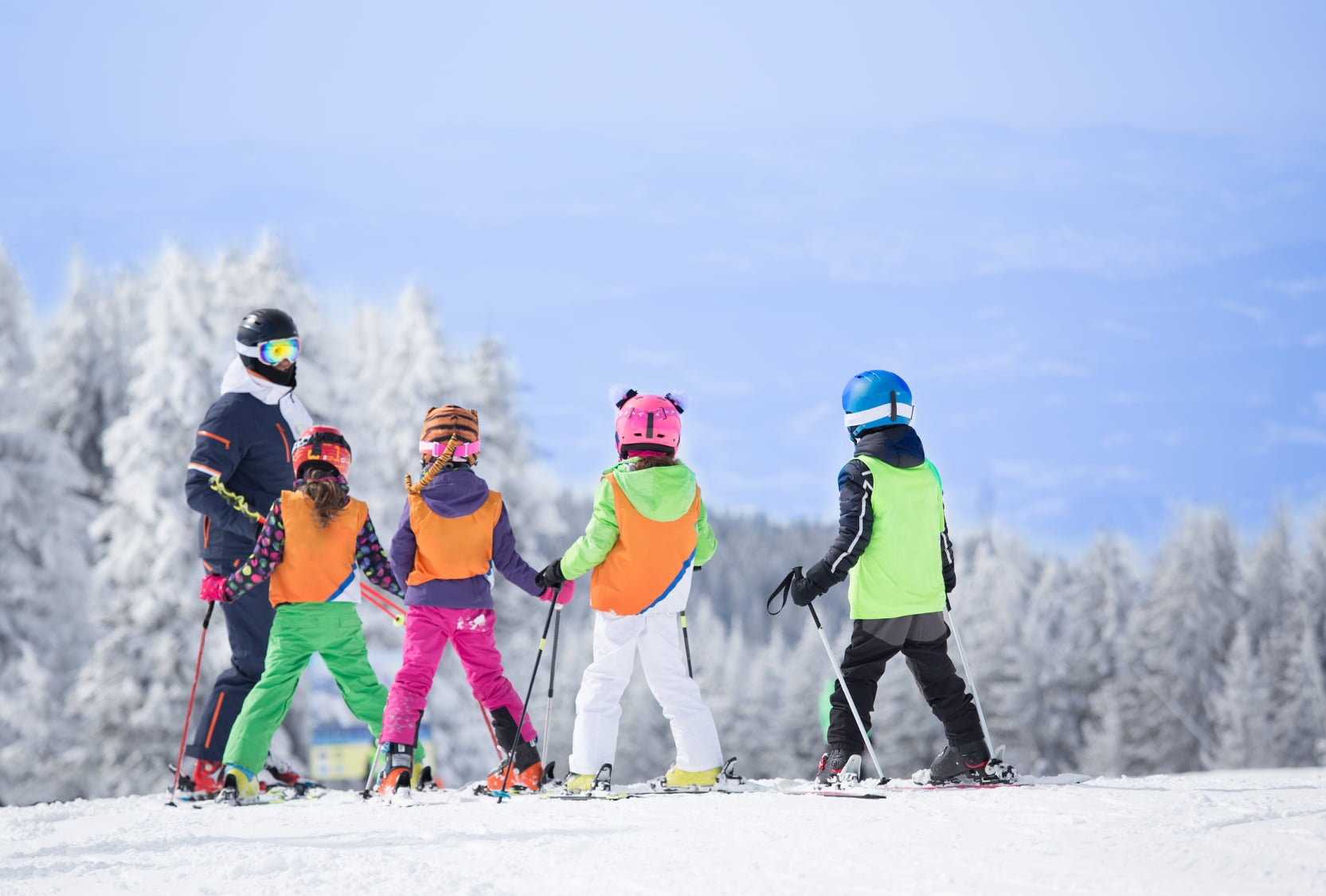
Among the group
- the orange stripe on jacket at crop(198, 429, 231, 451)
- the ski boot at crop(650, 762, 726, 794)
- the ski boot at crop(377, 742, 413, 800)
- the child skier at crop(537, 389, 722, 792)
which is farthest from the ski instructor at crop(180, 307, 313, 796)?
the ski boot at crop(650, 762, 726, 794)

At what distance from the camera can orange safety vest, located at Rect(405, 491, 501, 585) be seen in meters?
6.48

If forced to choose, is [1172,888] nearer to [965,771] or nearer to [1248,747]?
[965,771]

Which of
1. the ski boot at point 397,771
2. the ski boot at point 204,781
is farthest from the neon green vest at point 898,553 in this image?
the ski boot at point 204,781

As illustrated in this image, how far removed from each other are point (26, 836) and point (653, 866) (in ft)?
11.5

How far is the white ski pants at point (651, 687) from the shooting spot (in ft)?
20.1

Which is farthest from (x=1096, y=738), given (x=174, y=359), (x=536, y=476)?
(x=174, y=359)

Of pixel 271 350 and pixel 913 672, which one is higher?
pixel 271 350

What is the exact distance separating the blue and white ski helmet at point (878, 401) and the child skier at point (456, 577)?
188 cm

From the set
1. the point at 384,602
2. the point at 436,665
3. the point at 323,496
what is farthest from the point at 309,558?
the point at 436,665

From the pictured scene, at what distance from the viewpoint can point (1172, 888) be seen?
371cm

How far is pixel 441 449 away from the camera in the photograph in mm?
6547

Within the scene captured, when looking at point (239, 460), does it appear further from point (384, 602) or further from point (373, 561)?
point (384, 602)

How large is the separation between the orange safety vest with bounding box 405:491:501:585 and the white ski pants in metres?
0.77

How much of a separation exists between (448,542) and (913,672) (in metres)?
2.60
